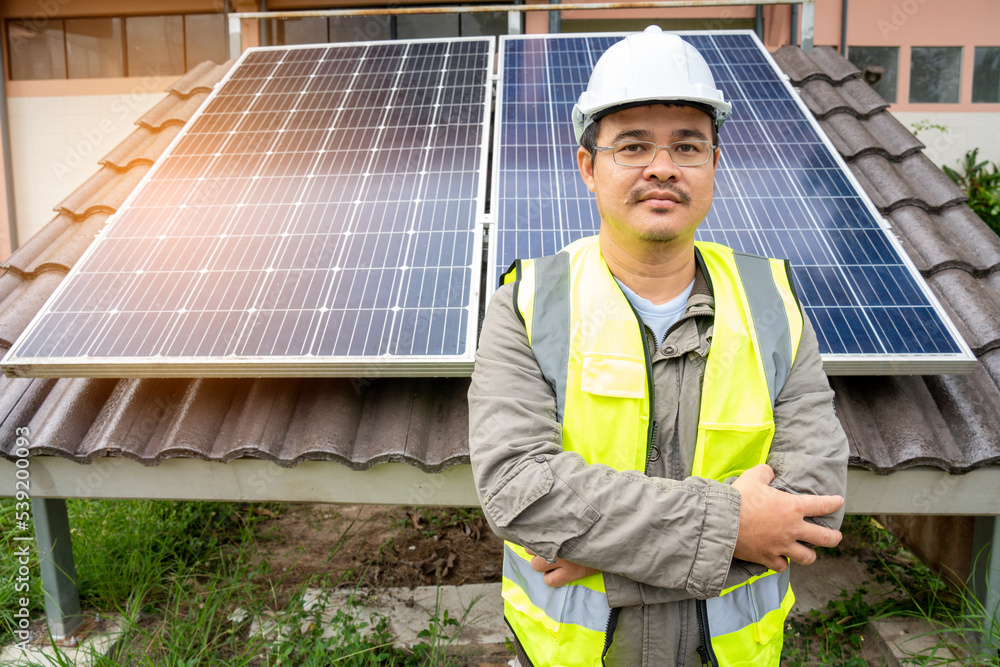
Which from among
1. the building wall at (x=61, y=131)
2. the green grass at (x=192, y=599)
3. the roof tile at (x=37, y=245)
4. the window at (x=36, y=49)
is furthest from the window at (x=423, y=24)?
the green grass at (x=192, y=599)

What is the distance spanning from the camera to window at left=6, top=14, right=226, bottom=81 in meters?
10.8

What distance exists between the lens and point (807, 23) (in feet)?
18.7

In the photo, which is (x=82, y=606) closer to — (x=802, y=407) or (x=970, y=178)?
(x=802, y=407)

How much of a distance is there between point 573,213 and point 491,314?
166cm

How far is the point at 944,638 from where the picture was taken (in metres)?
3.65

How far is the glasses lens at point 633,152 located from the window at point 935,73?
38.0ft

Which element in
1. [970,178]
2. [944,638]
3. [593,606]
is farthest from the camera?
[970,178]

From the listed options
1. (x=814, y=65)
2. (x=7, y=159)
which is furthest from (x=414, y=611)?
(x=7, y=159)

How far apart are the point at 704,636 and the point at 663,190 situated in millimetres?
1277

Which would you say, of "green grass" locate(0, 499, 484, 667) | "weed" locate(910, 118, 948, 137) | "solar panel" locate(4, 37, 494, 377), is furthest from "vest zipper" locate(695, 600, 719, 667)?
"weed" locate(910, 118, 948, 137)

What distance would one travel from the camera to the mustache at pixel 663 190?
73.2 inches

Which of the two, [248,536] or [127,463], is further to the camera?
[248,536]

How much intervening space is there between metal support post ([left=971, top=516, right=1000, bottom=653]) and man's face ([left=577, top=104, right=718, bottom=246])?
8.78ft

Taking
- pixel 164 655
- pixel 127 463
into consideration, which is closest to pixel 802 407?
pixel 127 463
